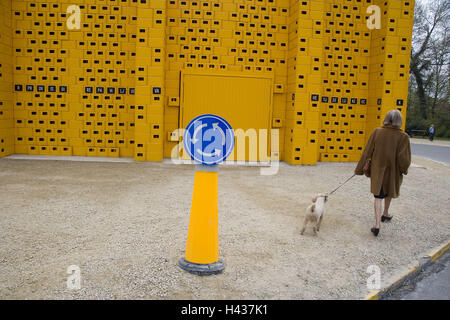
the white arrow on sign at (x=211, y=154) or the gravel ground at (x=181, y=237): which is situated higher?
the white arrow on sign at (x=211, y=154)

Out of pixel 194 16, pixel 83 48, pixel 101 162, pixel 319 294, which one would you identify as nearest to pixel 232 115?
pixel 194 16

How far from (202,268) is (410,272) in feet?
7.30

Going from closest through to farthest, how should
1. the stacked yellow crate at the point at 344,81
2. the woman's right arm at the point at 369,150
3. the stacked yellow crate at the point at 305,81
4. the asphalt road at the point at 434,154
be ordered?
the woman's right arm at the point at 369,150 → the stacked yellow crate at the point at 305,81 → the stacked yellow crate at the point at 344,81 → the asphalt road at the point at 434,154

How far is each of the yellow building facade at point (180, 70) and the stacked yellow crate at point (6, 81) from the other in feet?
0.19

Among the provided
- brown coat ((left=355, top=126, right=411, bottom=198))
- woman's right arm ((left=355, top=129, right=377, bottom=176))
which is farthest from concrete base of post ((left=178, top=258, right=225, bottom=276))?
woman's right arm ((left=355, top=129, right=377, bottom=176))

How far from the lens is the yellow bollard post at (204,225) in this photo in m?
3.76

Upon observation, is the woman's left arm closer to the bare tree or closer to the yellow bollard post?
the yellow bollard post

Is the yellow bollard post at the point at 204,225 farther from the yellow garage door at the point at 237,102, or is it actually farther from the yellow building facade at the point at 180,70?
the yellow garage door at the point at 237,102

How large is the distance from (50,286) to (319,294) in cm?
237

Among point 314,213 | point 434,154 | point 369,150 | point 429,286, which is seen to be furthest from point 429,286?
point 434,154

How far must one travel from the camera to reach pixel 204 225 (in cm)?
381

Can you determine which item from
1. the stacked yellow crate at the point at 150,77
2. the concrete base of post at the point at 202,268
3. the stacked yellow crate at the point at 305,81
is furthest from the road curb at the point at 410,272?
the stacked yellow crate at the point at 150,77

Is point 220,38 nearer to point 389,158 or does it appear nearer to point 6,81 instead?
point 6,81
